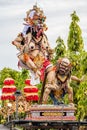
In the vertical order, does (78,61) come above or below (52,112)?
above

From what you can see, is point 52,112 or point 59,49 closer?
point 52,112

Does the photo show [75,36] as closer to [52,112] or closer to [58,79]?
[58,79]

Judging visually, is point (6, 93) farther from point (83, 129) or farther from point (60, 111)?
point (60, 111)

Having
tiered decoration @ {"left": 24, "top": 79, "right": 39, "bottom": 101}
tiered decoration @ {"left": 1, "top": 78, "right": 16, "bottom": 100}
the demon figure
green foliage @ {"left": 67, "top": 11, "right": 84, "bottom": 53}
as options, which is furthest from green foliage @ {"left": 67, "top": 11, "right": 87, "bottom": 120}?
the demon figure

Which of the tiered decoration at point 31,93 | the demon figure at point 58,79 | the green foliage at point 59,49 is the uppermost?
the green foliage at point 59,49

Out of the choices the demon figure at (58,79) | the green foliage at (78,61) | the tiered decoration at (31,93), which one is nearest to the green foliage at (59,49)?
the green foliage at (78,61)

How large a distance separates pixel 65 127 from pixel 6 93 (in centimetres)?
2629

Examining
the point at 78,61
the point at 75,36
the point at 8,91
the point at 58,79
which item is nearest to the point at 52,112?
the point at 58,79

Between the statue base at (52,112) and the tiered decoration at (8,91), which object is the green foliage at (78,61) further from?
the statue base at (52,112)

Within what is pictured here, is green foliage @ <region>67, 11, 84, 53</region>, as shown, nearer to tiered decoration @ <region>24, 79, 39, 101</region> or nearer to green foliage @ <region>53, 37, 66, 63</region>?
green foliage @ <region>53, 37, 66, 63</region>

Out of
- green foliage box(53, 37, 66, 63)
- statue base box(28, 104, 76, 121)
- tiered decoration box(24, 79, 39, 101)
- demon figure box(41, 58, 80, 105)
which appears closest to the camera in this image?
statue base box(28, 104, 76, 121)

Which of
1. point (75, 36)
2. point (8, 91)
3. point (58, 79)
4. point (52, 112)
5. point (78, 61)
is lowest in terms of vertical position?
point (52, 112)

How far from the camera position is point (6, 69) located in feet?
277

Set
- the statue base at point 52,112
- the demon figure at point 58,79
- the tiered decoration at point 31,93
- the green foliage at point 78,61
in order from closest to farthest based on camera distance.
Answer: the statue base at point 52,112
the demon figure at point 58,79
the green foliage at point 78,61
the tiered decoration at point 31,93
